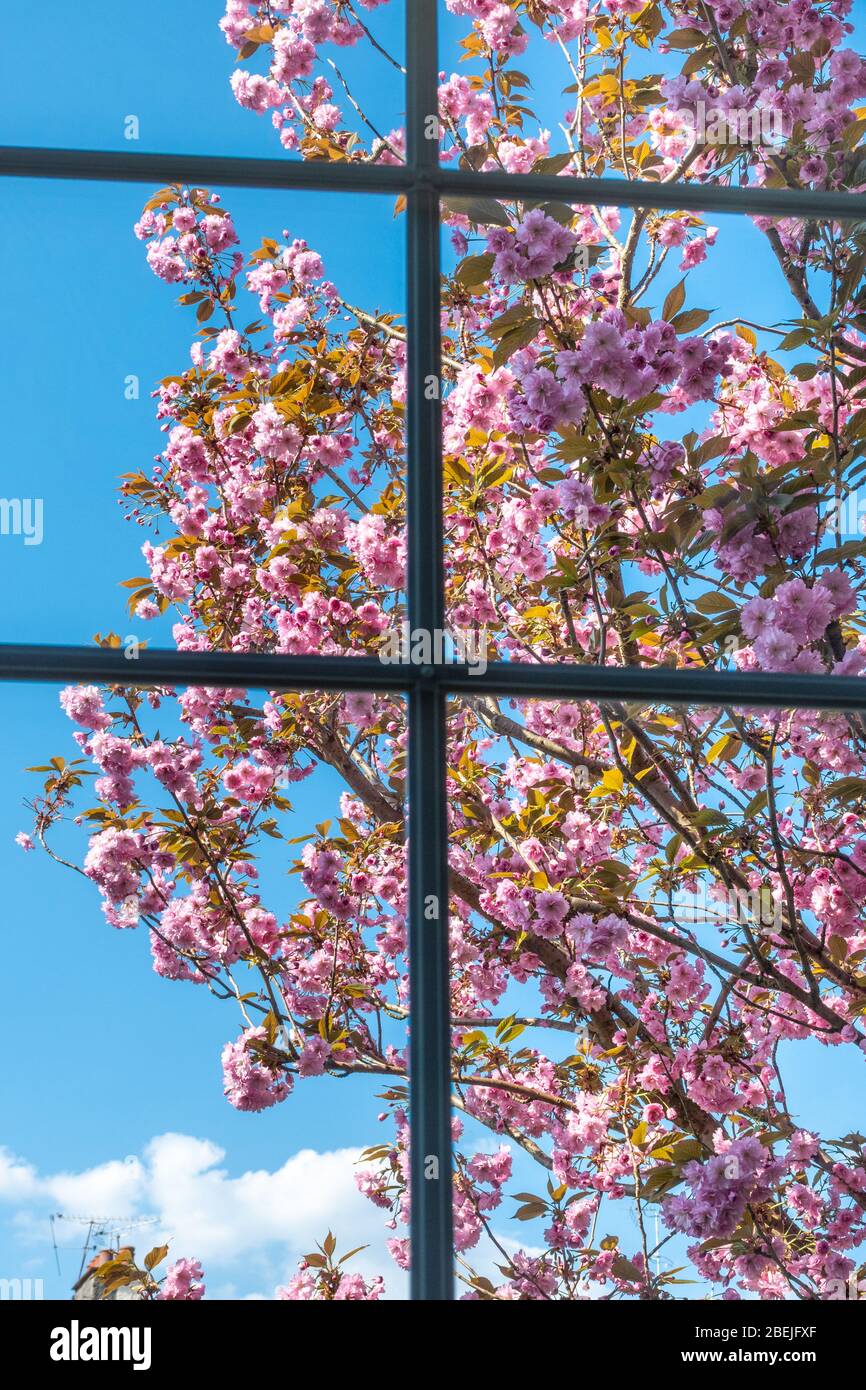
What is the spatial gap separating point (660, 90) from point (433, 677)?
1.42 meters

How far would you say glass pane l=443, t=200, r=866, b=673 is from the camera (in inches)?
63.5

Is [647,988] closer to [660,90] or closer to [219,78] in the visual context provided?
[660,90]

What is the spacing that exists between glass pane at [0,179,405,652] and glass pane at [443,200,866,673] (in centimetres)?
19

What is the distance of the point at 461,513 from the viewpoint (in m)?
2.05

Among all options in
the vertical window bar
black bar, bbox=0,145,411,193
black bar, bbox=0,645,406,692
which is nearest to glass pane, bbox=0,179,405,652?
black bar, bbox=0,145,411,193

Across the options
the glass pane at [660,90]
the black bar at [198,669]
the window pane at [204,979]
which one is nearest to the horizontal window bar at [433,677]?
the black bar at [198,669]

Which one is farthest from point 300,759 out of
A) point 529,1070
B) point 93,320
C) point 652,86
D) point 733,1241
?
point 652,86

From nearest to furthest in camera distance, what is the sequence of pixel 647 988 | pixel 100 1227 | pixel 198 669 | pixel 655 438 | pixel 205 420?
pixel 198 669, pixel 100 1227, pixel 655 438, pixel 647 988, pixel 205 420

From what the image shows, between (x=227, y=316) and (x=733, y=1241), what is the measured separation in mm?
1783

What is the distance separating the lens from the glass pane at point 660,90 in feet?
6.30

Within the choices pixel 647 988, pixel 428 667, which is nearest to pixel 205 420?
pixel 428 667

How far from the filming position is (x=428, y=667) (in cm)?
136

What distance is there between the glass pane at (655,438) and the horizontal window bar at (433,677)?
0.45 ft
